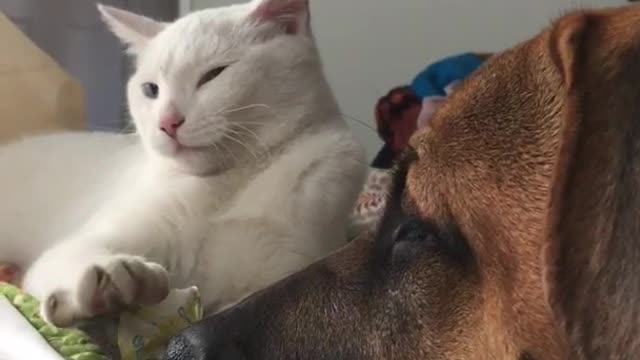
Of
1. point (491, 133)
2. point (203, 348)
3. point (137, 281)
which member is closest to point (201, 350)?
point (203, 348)

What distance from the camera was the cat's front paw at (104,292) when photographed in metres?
1.07

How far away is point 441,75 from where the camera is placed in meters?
2.33

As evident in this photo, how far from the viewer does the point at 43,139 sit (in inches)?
72.1

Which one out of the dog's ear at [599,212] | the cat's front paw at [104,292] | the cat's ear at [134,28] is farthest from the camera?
the cat's ear at [134,28]

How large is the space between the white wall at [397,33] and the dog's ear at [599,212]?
2.20 m

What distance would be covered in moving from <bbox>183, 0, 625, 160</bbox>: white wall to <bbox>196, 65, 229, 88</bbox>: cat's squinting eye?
1.45 meters

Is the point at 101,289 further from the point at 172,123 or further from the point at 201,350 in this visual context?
the point at 172,123

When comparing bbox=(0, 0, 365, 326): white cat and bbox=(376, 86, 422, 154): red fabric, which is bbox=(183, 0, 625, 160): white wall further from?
bbox=(0, 0, 365, 326): white cat

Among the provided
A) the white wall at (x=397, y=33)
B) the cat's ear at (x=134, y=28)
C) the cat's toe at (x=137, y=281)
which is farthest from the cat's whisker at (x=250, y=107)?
the white wall at (x=397, y=33)

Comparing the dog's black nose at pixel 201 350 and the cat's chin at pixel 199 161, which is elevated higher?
the dog's black nose at pixel 201 350

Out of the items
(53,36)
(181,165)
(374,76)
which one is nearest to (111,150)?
(181,165)

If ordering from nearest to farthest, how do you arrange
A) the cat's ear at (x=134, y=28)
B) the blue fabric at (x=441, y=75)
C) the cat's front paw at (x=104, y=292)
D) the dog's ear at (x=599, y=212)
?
1. the dog's ear at (x=599, y=212)
2. the cat's front paw at (x=104, y=292)
3. the cat's ear at (x=134, y=28)
4. the blue fabric at (x=441, y=75)

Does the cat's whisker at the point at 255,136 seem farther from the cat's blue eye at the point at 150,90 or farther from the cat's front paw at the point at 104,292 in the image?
the cat's front paw at the point at 104,292

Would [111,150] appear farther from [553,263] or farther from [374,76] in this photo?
[374,76]
